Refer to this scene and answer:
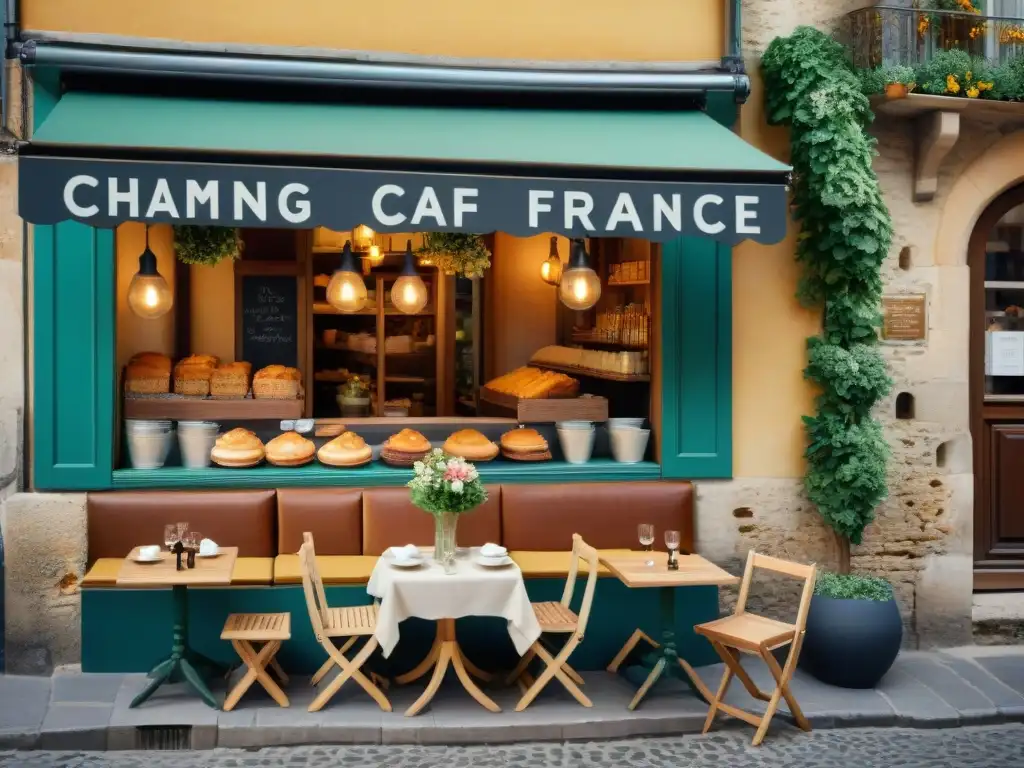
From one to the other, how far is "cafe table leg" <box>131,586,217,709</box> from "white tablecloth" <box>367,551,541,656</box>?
1158 millimetres

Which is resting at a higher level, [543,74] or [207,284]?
[543,74]

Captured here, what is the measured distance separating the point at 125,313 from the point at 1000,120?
22.3ft

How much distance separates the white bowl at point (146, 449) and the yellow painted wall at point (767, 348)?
13.4 ft

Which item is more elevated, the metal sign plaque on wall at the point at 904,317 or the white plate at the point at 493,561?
the metal sign plaque on wall at the point at 904,317

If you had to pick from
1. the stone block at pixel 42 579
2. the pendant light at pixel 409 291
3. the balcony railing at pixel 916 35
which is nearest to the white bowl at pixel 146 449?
the stone block at pixel 42 579

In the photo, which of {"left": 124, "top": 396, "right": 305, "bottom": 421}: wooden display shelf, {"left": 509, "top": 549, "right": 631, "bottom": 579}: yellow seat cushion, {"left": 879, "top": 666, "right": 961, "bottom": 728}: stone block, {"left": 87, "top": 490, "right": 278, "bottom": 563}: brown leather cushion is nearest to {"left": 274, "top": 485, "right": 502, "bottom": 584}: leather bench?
{"left": 87, "top": 490, "right": 278, "bottom": 563}: brown leather cushion

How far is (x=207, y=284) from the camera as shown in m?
10.7

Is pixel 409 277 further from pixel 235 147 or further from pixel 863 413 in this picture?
pixel 863 413

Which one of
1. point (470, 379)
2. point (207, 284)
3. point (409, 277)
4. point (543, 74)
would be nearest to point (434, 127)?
point (543, 74)

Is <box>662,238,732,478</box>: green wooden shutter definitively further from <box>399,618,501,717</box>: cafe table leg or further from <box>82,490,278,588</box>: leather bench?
<box>82,490,278,588</box>: leather bench

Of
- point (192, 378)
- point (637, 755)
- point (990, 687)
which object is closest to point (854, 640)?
point (990, 687)

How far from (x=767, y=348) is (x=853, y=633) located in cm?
215

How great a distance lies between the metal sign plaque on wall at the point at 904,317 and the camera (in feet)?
27.1

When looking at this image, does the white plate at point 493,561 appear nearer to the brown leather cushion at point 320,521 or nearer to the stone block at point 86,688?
the brown leather cushion at point 320,521
